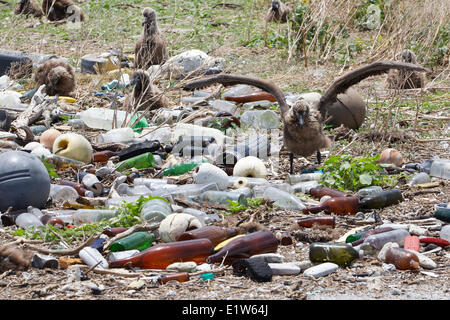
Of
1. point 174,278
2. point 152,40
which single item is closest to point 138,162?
point 174,278

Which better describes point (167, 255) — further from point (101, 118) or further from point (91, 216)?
point (101, 118)

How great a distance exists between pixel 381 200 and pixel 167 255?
2026 mm

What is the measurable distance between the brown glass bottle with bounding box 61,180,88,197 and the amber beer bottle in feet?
6.34

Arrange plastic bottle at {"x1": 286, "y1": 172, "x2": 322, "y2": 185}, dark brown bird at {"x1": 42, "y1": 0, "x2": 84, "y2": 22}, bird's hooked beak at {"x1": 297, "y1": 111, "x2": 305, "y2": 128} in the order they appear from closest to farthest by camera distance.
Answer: plastic bottle at {"x1": 286, "y1": 172, "x2": 322, "y2": 185}
bird's hooked beak at {"x1": 297, "y1": 111, "x2": 305, "y2": 128}
dark brown bird at {"x1": 42, "y1": 0, "x2": 84, "y2": 22}

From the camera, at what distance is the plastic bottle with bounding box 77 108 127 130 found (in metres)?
7.95

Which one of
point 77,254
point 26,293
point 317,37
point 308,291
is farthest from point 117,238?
point 317,37

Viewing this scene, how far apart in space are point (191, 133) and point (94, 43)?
713 cm

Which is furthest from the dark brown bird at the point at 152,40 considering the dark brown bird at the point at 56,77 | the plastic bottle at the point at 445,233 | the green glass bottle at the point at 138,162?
the plastic bottle at the point at 445,233

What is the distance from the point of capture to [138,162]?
657cm

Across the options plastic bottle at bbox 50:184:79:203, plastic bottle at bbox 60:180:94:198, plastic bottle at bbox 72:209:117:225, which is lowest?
plastic bottle at bbox 60:180:94:198

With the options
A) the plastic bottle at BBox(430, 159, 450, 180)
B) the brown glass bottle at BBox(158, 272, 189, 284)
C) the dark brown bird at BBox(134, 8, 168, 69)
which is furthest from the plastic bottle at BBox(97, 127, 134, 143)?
the dark brown bird at BBox(134, 8, 168, 69)

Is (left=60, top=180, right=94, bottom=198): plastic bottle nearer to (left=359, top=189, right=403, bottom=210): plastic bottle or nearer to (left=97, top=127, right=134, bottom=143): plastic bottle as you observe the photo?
(left=97, top=127, right=134, bottom=143): plastic bottle

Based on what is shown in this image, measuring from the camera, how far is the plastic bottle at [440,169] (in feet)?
19.8

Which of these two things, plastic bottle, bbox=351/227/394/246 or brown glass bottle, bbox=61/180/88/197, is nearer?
plastic bottle, bbox=351/227/394/246
